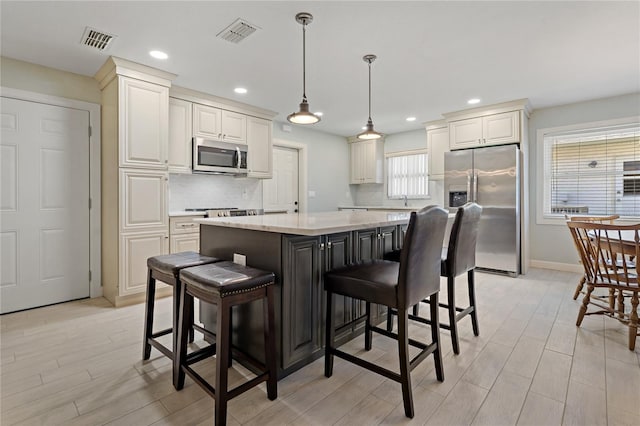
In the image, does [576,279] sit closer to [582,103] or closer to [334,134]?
[582,103]

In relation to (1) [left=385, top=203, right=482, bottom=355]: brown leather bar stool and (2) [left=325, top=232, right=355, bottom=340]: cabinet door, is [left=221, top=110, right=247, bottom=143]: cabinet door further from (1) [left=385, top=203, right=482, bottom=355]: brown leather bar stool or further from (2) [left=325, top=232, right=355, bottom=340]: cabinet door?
(1) [left=385, top=203, right=482, bottom=355]: brown leather bar stool

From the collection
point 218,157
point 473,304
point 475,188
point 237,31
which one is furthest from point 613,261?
point 218,157

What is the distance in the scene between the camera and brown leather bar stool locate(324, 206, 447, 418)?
5.03 feet

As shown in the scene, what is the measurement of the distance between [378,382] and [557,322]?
1893 millimetres

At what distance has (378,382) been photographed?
1.82 meters

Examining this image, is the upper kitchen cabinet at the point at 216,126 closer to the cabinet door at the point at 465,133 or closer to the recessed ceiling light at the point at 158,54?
the recessed ceiling light at the point at 158,54

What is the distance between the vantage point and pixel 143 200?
129 inches

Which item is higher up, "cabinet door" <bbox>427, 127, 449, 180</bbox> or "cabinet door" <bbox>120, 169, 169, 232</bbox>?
"cabinet door" <bbox>427, 127, 449, 180</bbox>

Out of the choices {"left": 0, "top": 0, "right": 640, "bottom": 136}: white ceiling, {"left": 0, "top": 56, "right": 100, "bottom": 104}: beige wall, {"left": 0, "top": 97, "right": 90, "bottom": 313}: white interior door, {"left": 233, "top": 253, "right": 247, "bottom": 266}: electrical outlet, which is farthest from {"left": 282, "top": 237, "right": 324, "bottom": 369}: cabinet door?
{"left": 0, "top": 56, "right": 100, "bottom": 104}: beige wall

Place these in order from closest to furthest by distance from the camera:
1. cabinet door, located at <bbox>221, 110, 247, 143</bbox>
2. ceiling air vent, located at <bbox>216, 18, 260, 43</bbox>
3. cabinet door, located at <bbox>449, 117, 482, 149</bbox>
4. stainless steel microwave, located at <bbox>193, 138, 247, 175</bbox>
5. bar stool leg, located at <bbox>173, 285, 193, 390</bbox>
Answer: bar stool leg, located at <bbox>173, 285, 193, 390</bbox>, ceiling air vent, located at <bbox>216, 18, 260, 43</bbox>, stainless steel microwave, located at <bbox>193, 138, 247, 175</bbox>, cabinet door, located at <bbox>221, 110, 247, 143</bbox>, cabinet door, located at <bbox>449, 117, 482, 149</bbox>

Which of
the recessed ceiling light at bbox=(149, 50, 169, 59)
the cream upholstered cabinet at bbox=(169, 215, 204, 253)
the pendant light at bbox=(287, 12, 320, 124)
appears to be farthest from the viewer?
the cream upholstered cabinet at bbox=(169, 215, 204, 253)

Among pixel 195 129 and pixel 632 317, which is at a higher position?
pixel 195 129

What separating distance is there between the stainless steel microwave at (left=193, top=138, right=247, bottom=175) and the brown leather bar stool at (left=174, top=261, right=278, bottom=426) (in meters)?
2.56

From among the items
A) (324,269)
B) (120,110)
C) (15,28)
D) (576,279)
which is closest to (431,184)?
(576,279)
